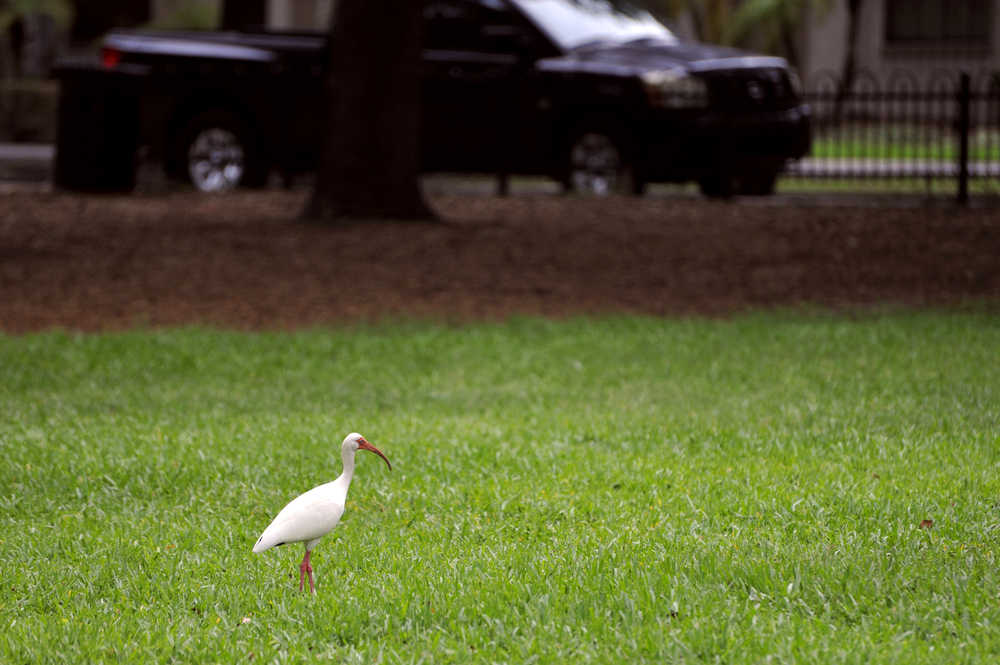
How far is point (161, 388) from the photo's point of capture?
331 inches

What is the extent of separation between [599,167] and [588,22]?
2253 millimetres

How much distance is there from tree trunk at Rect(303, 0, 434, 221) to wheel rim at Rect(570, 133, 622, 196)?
3.01 metres

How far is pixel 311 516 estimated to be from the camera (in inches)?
173

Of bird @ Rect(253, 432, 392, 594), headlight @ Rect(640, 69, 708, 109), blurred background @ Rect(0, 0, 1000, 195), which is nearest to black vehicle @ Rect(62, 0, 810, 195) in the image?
headlight @ Rect(640, 69, 708, 109)

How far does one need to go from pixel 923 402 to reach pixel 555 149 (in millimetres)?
9719

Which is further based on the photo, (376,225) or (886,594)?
(376,225)

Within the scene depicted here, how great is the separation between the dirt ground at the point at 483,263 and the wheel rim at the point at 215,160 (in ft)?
7.15

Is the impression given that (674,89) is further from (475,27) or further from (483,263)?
(483,263)

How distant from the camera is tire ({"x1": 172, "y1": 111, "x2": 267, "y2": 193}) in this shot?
57.5ft

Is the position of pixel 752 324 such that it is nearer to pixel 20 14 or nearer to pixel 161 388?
pixel 161 388

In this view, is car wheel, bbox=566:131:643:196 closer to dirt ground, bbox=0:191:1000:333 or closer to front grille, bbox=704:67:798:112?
dirt ground, bbox=0:191:1000:333

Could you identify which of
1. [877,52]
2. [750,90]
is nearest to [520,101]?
[750,90]

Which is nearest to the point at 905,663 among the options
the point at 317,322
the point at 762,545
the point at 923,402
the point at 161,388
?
the point at 762,545

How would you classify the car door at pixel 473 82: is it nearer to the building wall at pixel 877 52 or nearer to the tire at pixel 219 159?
the tire at pixel 219 159
